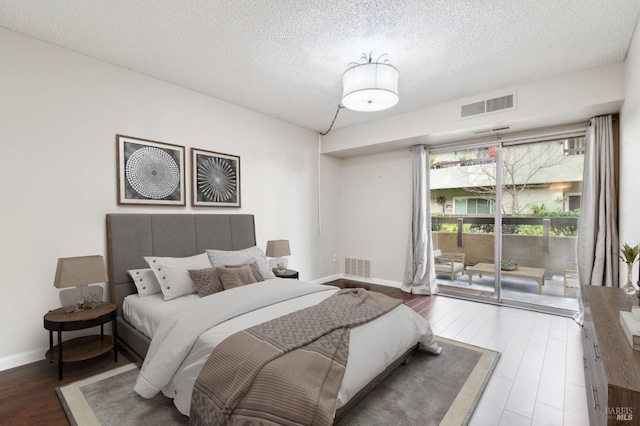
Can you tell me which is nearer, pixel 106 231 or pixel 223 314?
pixel 223 314

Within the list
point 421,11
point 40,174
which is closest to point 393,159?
point 421,11

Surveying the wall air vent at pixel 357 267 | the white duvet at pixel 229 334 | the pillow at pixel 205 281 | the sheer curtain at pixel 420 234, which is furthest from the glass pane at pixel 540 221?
the pillow at pixel 205 281

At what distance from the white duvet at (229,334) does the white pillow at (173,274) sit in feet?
1.98

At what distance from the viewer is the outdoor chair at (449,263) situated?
4816 millimetres

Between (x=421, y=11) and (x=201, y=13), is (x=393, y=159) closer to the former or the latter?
(x=421, y=11)

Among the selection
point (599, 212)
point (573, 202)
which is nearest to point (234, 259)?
point (599, 212)

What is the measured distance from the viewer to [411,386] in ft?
7.32

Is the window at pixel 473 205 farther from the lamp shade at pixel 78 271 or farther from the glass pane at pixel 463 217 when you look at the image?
the lamp shade at pixel 78 271

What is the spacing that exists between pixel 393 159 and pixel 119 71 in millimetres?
4076

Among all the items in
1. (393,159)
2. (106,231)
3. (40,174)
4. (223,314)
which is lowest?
(223,314)

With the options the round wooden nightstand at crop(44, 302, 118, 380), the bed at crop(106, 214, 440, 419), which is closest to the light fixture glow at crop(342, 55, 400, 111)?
the bed at crop(106, 214, 440, 419)

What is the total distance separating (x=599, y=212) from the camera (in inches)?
133

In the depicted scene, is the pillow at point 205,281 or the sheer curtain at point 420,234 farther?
the sheer curtain at point 420,234

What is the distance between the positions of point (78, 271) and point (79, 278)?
0.06 meters
